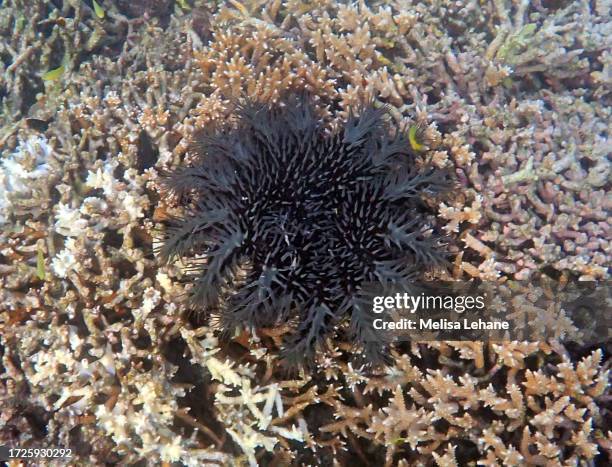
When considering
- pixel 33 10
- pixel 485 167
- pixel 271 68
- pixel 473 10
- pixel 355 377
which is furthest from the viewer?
pixel 33 10

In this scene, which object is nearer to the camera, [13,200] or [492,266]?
[492,266]

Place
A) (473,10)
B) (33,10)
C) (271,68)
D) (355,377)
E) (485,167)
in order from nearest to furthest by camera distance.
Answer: (355,377)
(485,167)
(271,68)
(473,10)
(33,10)

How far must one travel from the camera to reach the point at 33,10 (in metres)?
5.43

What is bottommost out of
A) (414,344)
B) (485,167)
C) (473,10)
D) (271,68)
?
(414,344)

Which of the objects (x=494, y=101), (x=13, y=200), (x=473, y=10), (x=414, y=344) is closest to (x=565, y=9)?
(x=473, y=10)

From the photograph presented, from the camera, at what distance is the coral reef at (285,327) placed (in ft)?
10.4

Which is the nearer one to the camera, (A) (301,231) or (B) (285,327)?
(A) (301,231)

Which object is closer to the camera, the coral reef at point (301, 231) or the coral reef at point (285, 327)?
the coral reef at point (301, 231)

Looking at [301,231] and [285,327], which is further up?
[301,231]

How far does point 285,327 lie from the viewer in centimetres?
310

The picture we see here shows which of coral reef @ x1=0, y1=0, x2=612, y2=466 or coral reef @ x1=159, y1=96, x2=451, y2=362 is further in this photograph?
coral reef @ x1=0, y1=0, x2=612, y2=466

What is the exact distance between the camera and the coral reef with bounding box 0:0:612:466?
3164 millimetres

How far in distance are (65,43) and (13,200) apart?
89.9 inches

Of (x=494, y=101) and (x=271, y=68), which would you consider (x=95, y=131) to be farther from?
(x=494, y=101)
